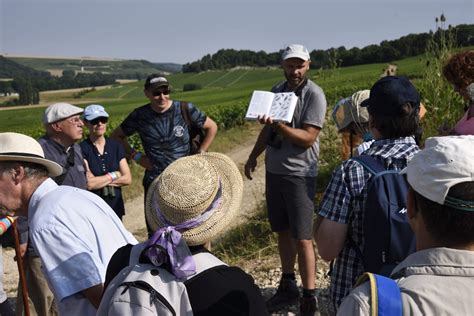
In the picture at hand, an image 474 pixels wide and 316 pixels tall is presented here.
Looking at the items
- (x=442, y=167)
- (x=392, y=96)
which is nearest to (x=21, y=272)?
(x=392, y=96)

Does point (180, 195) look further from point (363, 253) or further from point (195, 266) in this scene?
point (363, 253)

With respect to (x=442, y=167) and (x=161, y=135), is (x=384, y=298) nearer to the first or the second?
(x=442, y=167)

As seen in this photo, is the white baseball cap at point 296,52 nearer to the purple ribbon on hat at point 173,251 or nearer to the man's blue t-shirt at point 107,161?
the man's blue t-shirt at point 107,161

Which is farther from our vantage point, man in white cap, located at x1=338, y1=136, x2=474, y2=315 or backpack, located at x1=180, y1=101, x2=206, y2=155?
backpack, located at x1=180, y1=101, x2=206, y2=155

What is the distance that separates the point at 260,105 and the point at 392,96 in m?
2.00

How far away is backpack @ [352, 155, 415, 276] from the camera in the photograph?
2.10m

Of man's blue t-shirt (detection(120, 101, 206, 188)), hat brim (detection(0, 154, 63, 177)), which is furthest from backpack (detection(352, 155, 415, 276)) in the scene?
man's blue t-shirt (detection(120, 101, 206, 188))

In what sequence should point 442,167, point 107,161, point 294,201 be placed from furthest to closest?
1. point 107,161
2. point 294,201
3. point 442,167

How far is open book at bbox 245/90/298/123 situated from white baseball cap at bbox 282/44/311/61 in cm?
35

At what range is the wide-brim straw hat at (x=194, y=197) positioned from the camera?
1808mm

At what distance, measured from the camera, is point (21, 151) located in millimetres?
2396

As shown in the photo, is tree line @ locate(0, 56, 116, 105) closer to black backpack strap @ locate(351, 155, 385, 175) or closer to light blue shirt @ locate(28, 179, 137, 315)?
light blue shirt @ locate(28, 179, 137, 315)

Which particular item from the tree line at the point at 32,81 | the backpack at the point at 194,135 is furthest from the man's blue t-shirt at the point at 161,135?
the tree line at the point at 32,81

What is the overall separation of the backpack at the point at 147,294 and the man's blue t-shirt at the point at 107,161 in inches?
128
